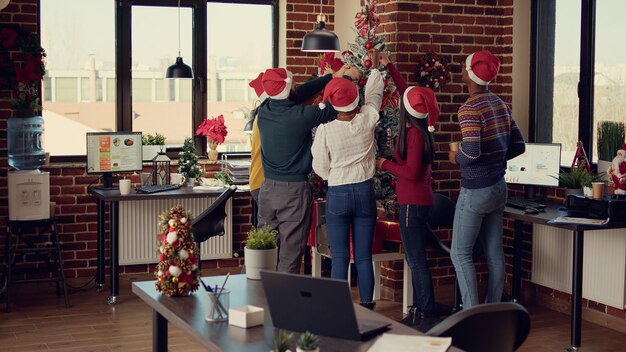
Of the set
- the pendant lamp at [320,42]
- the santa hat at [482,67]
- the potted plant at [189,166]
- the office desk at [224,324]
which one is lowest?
the office desk at [224,324]

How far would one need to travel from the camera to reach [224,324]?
338 centimetres

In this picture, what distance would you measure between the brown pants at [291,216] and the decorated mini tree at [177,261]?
88.2 inches

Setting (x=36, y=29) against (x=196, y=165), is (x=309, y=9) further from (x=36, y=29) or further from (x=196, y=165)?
(x=36, y=29)

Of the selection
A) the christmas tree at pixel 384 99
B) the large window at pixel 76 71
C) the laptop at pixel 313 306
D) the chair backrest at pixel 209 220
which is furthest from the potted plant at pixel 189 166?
the laptop at pixel 313 306

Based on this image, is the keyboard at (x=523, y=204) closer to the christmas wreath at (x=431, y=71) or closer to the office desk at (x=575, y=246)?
the office desk at (x=575, y=246)

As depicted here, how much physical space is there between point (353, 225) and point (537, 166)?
1.62 meters

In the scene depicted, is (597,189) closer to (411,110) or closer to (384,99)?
(411,110)

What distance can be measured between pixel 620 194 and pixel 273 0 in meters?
4.25

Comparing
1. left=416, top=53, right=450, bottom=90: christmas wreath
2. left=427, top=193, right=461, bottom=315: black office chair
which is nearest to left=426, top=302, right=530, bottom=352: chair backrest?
left=427, top=193, right=461, bottom=315: black office chair

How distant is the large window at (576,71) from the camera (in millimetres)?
6773

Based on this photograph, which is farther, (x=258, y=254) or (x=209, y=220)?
(x=209, y=220)

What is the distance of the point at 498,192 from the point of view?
234 inches

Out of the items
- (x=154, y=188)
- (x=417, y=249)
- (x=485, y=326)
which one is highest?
(x=154, y=188)

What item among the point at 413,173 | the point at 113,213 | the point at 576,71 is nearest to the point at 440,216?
the point at 413,173
